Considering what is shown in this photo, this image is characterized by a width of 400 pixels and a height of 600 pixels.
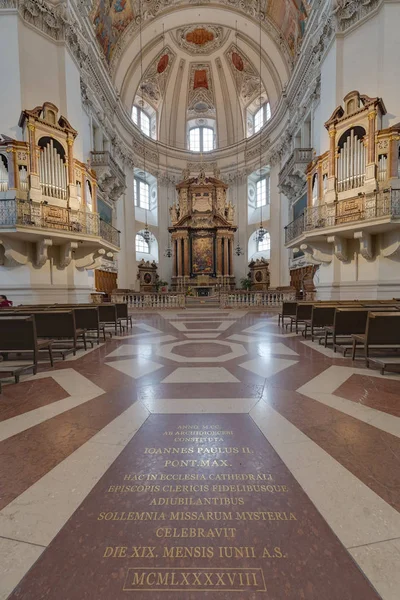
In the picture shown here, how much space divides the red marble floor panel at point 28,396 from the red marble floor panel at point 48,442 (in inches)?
17.6

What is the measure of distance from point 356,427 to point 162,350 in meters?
3.69

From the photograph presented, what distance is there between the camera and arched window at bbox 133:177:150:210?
2475 cm

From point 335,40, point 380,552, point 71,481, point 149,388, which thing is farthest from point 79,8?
point 380,552

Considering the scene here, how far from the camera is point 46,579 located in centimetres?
112

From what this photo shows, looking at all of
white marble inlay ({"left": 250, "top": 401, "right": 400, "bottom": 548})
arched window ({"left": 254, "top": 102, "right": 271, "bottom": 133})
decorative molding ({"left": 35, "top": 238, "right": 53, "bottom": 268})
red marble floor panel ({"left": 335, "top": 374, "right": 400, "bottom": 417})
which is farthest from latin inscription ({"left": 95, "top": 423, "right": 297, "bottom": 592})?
arched window ({"left": 254, "top": 102, "right": 271, "bottom": 133})

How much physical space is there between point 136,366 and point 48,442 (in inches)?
85.3

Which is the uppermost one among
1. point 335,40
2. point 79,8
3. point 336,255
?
point 79,8

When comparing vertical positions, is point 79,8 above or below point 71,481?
above

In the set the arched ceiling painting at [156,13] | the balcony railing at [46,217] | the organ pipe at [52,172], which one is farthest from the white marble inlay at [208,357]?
the arched ceiling painting at [156,13]

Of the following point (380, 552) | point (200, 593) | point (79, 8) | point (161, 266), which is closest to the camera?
point (200, 593)

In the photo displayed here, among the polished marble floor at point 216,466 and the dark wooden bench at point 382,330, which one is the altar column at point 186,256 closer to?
the polished marble floor at point 216,466

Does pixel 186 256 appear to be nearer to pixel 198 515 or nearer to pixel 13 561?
pixel 198 515

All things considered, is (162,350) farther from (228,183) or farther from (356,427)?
(228,183)

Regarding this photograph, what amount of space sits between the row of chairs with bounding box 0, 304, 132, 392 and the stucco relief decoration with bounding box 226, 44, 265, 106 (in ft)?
77.6
